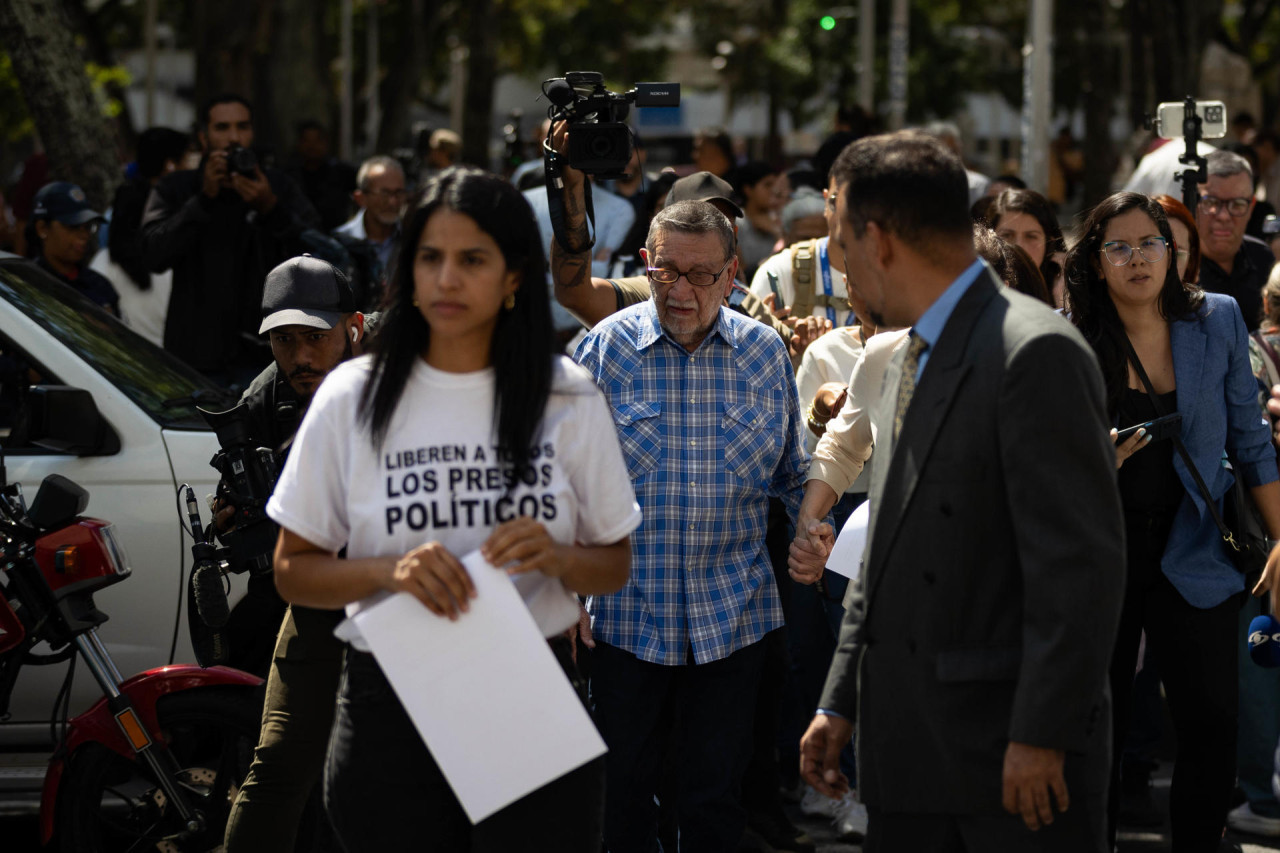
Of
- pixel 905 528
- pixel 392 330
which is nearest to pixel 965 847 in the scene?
pixel 905 528

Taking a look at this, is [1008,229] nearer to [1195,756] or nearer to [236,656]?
[1195,756]

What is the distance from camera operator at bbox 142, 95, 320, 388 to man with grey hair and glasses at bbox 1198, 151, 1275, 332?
13.1 feet

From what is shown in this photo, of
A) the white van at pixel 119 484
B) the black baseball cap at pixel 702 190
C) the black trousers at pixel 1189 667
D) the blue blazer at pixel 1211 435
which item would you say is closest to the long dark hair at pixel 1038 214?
the black baseball cap at pixel 702 190

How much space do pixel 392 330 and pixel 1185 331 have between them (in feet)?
8.58

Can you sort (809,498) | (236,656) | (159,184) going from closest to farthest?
(809,498) → (236,656) → (159,184)

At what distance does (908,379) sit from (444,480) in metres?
0.90

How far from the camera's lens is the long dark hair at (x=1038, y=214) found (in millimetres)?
6008

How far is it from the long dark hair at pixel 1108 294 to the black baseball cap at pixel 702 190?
4.92 feet

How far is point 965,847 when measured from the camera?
317 cm

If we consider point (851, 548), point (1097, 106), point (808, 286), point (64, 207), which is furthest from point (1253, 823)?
point (1097, 106)

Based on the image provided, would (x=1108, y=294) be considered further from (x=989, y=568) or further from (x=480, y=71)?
(x=480, y=71)

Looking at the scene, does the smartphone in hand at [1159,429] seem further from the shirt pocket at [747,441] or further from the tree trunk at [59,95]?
the tree trunk at [59,95]

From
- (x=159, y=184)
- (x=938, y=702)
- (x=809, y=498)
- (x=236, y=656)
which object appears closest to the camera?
(x=938, y=702)

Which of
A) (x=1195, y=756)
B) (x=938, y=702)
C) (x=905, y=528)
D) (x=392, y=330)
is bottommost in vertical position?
(x=1195, y=756)
